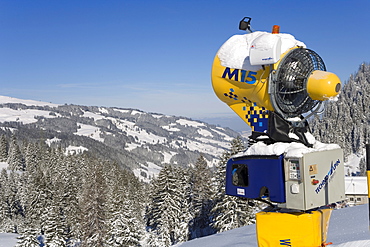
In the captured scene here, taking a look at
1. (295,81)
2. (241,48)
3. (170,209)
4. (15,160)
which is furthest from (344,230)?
(15,160)

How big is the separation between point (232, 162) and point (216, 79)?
1.22 meters

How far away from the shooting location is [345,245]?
7961mm

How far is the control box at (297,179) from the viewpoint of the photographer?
410cm

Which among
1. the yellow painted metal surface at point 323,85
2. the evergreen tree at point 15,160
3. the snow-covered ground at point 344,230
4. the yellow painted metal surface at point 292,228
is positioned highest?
the yellow painted metal surface at point 323,85

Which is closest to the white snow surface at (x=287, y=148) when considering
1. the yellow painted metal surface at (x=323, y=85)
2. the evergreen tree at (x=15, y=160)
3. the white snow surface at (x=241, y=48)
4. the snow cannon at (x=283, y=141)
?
the snow cannon at (x=283, y=141)

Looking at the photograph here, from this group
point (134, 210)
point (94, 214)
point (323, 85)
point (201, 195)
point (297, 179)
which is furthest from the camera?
point (134, 210)

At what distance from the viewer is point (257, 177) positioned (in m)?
4.60

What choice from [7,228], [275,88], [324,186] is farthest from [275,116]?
[7,228]

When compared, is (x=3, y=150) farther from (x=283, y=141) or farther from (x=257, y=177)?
(x=283, y=141)

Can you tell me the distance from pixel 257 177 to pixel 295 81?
1.33 metres

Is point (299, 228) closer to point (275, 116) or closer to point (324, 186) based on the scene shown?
point (324, 186)

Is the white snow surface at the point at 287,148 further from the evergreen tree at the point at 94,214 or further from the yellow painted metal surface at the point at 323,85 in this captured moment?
the evergreen tree at the point at 94,214

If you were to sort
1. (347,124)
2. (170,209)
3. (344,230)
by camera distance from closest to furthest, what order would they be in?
(344,230), (170,209), (347,124)

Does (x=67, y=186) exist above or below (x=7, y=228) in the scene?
above
